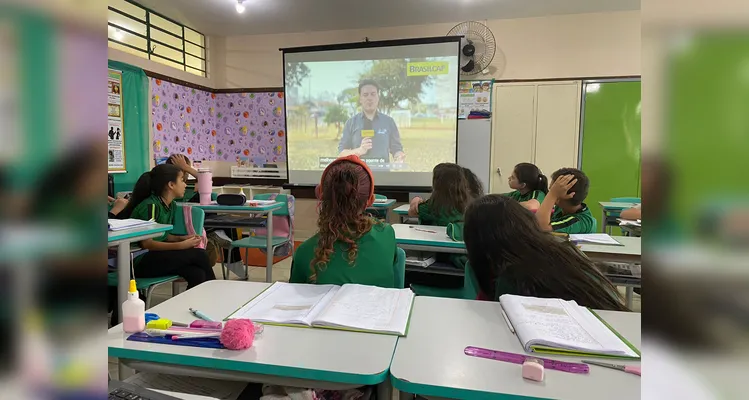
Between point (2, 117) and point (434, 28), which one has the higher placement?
point (434, 28)

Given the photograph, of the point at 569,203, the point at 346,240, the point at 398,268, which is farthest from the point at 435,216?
the point at 346,240

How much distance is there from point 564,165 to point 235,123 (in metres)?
4.31

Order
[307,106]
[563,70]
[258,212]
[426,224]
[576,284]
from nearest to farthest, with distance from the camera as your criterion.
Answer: [576,284], [426,224], [258,212], [563,70], [307,106]

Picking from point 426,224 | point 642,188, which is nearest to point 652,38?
point 642,188

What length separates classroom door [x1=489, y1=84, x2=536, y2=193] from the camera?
17.0 feet

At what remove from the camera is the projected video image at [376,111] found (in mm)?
5105

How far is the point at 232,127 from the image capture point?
6.05 metres

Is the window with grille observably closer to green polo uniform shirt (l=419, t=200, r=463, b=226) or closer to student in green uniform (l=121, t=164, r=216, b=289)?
student in green uniform (l=121, t=164, r=216, b=289)

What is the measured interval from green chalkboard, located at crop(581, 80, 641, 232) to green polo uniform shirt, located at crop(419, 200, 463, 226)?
296 centimetres

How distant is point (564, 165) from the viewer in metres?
5.15

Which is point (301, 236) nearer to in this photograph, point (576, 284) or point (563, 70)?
point (563, 70)

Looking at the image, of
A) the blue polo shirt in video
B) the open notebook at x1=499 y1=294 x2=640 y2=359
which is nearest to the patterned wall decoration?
the blue polo shirt in video

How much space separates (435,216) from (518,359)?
2.06 meters

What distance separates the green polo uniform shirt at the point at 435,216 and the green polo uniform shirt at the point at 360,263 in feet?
4.07
